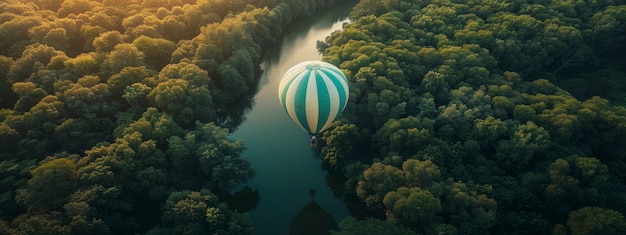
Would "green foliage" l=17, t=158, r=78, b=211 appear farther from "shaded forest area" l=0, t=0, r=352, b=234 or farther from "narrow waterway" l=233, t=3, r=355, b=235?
"narrow waterway" l=233, t=3, r=355, b=235

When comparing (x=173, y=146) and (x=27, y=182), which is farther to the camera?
(x=173, y=146)

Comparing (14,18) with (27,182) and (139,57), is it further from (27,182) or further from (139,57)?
(27,182)

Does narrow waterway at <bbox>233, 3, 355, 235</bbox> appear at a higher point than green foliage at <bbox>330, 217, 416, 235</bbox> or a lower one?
higher

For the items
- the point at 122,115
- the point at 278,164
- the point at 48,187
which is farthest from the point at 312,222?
the point at 122,115

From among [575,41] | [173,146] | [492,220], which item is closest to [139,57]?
[173,146]

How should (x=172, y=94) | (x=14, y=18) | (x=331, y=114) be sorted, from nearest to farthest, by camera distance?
(x=331, y=114) < (x=172, y=94) < (x=14, y=18)

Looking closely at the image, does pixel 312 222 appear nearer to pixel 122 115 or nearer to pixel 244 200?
pixel 244 200

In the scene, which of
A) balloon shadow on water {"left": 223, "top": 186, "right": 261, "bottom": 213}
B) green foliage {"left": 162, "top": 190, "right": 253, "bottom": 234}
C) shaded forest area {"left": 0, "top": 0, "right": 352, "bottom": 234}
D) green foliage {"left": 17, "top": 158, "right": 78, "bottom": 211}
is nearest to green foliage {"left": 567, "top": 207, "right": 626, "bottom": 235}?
green foliage {"left": 162, "top": 190, "right": 253, "bottom": 234}
